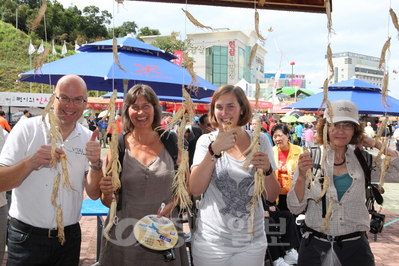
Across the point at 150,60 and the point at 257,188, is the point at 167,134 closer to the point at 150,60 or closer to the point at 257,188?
the point at 257,188

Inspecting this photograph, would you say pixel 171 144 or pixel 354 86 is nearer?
pixel 171 144

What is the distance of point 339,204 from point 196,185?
1.02 m

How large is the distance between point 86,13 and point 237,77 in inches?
1329


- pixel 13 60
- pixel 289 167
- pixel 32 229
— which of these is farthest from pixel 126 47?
pixel 13 60

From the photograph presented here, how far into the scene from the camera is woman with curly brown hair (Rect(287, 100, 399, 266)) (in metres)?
2.20

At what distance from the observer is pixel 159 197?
7.26 ft

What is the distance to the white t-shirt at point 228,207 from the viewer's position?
2.04 m

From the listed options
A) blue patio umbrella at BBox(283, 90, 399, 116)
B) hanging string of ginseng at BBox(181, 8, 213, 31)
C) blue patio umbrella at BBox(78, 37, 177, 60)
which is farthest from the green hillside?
hanging string of ginseng at BBox(181, 8, 213, 31)

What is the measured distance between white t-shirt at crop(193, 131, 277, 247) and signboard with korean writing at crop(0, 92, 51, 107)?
15269 millimetres

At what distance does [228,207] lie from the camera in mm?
2070

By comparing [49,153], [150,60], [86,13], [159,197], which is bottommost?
[159,197]

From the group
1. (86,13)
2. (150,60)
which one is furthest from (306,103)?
(86,13)

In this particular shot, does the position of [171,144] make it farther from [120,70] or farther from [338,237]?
[120,70]

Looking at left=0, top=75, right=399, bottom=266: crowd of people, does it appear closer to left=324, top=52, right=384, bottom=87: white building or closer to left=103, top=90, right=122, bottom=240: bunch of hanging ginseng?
left=103, top=90, right=122, bottom=240: bunch of hanging ginseng
